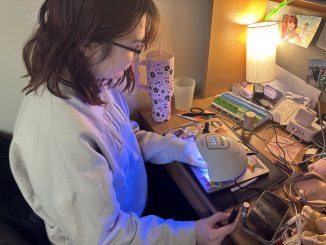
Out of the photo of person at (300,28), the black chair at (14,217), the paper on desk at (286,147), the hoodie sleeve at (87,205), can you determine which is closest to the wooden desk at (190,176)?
the paper on desk at (286,147)

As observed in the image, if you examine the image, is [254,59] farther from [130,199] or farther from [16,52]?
[16,52]

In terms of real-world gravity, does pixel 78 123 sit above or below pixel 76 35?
below

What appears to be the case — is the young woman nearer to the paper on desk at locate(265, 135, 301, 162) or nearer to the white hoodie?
the white hoodie

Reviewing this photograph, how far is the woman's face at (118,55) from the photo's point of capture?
58 centimetres

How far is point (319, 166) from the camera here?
80 centimetres

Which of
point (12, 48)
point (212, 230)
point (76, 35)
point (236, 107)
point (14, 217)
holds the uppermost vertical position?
point (76, 35)

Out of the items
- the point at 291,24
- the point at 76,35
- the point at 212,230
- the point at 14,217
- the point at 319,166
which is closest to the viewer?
the point at 76,35

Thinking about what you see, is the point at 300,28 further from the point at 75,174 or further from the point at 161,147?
the point at 75,174

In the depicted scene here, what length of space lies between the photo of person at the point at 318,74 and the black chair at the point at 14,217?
3.59ft

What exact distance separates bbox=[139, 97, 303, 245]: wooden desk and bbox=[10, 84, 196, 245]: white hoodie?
99 mm

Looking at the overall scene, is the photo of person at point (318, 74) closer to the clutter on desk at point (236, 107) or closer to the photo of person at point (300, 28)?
the photo of person at point (300, 28)

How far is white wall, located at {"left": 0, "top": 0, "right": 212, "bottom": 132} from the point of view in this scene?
0.86m

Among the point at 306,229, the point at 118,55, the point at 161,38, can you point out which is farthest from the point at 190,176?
the point at 161,38

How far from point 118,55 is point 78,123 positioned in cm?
18
